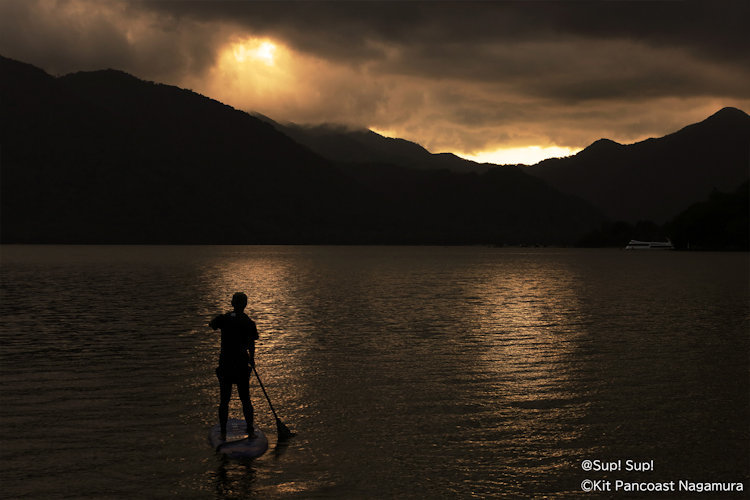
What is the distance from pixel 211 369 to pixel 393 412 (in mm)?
8163

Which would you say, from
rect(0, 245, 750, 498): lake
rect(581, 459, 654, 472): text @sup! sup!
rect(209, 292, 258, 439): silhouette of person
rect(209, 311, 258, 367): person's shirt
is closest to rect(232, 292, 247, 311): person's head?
rect(209, 292, 258, 439): silhouette of person

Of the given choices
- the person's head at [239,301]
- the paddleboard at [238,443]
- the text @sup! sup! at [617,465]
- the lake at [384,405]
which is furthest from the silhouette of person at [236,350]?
the text @sup! sup! at [617,465]

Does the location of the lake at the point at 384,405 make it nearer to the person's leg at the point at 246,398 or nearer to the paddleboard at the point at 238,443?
the paddleboard at the point at 238,443

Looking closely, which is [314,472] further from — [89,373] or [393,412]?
[89,373]

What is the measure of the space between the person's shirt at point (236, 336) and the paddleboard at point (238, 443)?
1.53 m

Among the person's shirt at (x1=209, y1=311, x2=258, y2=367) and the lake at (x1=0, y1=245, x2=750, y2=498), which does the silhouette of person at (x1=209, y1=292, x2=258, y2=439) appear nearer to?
the person's shirt at (x1=209, y1=311, x2=258, y2=367)

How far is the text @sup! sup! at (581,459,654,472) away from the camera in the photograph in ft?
44.9

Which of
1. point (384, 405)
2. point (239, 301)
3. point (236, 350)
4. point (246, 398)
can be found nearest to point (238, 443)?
point (246, 398)

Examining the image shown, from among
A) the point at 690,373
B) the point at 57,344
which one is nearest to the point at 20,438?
the point at 57,344

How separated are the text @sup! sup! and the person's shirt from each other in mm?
6830

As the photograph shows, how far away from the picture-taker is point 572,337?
3312 centimetres

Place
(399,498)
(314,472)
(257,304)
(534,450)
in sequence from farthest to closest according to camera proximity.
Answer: (257,304) → (534,450) → (314,472) → (399,498)

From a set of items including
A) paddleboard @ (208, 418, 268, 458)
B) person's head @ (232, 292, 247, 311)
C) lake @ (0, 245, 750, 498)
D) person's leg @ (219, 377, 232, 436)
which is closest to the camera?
lake @ (0, 245, 750, 498)

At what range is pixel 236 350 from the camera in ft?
47.9
